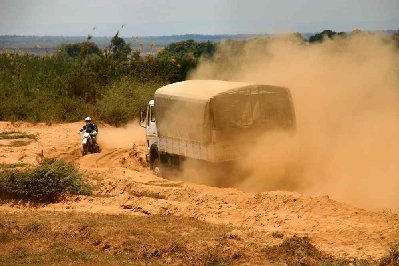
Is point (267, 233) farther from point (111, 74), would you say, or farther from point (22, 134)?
point (111, 74)

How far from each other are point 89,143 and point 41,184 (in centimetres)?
702

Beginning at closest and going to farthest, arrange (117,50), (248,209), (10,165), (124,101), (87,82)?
(248,209), (10,165), (124,101), (87,82), (117,50)

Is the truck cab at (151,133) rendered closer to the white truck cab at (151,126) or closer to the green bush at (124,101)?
the white truck cab at (151,126)

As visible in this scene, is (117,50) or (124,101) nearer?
(124,101)

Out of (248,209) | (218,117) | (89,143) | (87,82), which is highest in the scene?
(218,117)

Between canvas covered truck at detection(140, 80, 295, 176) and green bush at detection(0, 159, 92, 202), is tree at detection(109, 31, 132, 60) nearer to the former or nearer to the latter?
canvas covered truck at detection(140, 80, 295, 176)

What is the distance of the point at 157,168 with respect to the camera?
60.7ft

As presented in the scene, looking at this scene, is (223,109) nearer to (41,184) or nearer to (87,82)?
(41,184)

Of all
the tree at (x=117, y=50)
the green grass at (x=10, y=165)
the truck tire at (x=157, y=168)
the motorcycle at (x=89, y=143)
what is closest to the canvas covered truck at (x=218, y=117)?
the truck tire at (x=157, y=168)

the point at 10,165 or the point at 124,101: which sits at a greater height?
the point at 10,165

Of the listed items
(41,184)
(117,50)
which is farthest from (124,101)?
(41,184)

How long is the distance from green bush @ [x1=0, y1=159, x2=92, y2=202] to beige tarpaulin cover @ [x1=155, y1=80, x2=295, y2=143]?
286cm

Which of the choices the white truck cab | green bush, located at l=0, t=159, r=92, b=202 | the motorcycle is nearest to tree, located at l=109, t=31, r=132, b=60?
the motorcycle

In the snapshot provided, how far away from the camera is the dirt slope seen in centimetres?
1112
